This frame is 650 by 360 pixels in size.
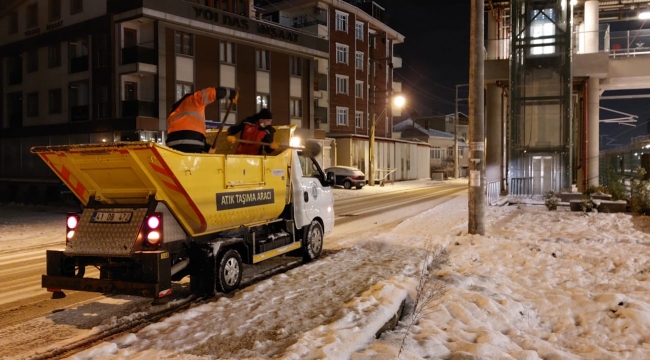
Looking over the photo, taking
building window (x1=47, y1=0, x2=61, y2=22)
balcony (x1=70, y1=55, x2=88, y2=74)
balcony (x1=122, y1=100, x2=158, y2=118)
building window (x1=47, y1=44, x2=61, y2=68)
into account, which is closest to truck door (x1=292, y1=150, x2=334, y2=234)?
balcony (x1=122, y1=100, x2=158, y2=118)

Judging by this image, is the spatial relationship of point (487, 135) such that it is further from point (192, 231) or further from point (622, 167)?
point (192, 231)

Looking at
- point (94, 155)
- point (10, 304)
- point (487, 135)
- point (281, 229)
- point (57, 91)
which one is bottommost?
point (10, 304)

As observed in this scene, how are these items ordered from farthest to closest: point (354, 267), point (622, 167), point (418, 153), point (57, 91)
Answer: point (418, 153) < point (57, 91) < point (622, 167) < point (354, 267)

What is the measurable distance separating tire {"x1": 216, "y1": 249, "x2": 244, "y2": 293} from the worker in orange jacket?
5.20ft

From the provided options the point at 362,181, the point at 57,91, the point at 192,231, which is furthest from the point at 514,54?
the point at 57,91

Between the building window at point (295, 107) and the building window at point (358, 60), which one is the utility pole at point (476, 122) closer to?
the building window at point (295, 107)

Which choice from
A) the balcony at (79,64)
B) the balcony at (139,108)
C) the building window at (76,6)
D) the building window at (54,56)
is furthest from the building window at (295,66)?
the building window at (54,56)

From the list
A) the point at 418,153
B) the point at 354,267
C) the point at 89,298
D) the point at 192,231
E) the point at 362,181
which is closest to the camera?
the point at 192,231

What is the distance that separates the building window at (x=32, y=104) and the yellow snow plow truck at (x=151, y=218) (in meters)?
31.9

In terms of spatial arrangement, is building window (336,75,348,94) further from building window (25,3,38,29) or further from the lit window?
the lit window

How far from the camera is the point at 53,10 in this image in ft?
109

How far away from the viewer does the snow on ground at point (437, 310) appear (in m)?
5.17

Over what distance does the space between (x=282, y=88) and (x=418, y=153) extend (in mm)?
21003

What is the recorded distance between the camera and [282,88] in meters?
38.2
